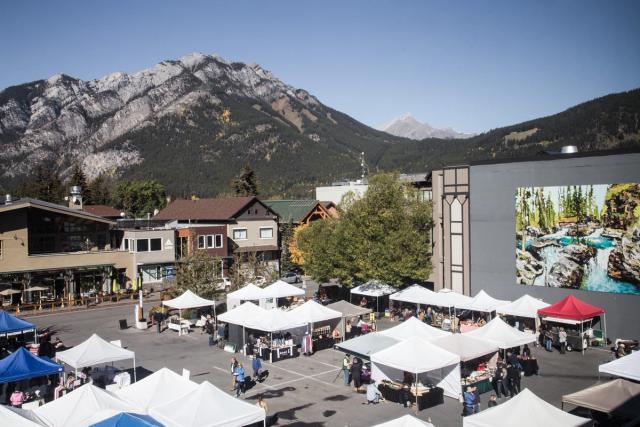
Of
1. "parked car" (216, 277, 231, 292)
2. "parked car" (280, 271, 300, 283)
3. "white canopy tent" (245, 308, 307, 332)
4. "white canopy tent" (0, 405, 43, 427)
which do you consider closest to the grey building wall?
"white canopy tent" (245, 308, 307, 332)

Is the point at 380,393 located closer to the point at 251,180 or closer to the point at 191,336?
the point at 191,336

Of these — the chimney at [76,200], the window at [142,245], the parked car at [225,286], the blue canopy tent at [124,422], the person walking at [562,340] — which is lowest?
the person walking at [562,340]

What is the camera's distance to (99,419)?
44.3ft

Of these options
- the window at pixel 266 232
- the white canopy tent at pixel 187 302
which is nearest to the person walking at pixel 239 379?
the white canopy tent at pixel 187 302

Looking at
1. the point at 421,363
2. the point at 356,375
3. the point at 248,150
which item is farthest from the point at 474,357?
the point at 248,150

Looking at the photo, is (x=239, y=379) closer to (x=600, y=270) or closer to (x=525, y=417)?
(x=525, y=417)

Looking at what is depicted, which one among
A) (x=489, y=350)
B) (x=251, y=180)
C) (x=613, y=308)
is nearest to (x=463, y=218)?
(x=613, y=308)

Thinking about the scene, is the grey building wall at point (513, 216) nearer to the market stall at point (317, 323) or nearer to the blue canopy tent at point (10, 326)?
the market stall at point (317, 323)

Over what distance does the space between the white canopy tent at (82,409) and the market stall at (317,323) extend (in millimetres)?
11905

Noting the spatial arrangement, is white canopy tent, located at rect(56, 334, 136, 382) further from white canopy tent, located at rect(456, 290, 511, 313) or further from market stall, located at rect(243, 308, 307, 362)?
white canopy tent, located at rect(456, 290, 511, 313)

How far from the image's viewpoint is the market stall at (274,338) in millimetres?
25031

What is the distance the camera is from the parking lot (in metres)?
18.3

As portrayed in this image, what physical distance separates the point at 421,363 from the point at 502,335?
5.56m

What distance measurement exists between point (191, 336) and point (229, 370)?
25.1 feet
